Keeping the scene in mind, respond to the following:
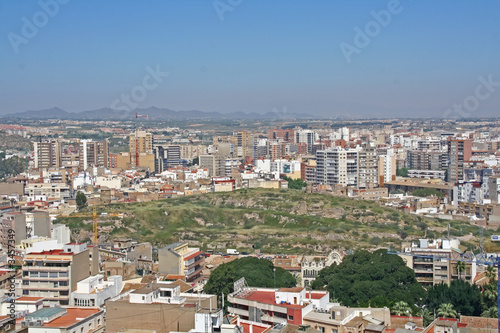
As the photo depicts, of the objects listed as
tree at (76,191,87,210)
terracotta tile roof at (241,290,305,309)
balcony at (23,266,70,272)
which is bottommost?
tree at (76,191,87,210)

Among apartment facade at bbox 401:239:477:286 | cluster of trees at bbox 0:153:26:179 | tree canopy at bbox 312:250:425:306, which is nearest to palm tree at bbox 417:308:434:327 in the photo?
tree canopy at bbox 312:250:425:306

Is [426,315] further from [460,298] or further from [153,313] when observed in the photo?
[153,313]

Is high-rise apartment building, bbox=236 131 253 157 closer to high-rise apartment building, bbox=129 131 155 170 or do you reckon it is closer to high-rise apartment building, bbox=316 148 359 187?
high-rise apartment building, bbox=129 131 155 170

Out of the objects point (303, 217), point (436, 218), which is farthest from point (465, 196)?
point (303, 217)

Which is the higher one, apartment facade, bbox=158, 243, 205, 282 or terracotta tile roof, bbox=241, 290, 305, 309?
terracotta tile roof, bbox=241, 290, 305, 309

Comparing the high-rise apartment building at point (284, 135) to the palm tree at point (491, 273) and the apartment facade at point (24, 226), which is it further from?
the palm tree at point (491, 273)

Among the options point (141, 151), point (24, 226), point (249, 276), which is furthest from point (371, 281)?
point (141, 151)

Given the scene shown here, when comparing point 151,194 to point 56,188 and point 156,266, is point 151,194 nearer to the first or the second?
point 56,188
